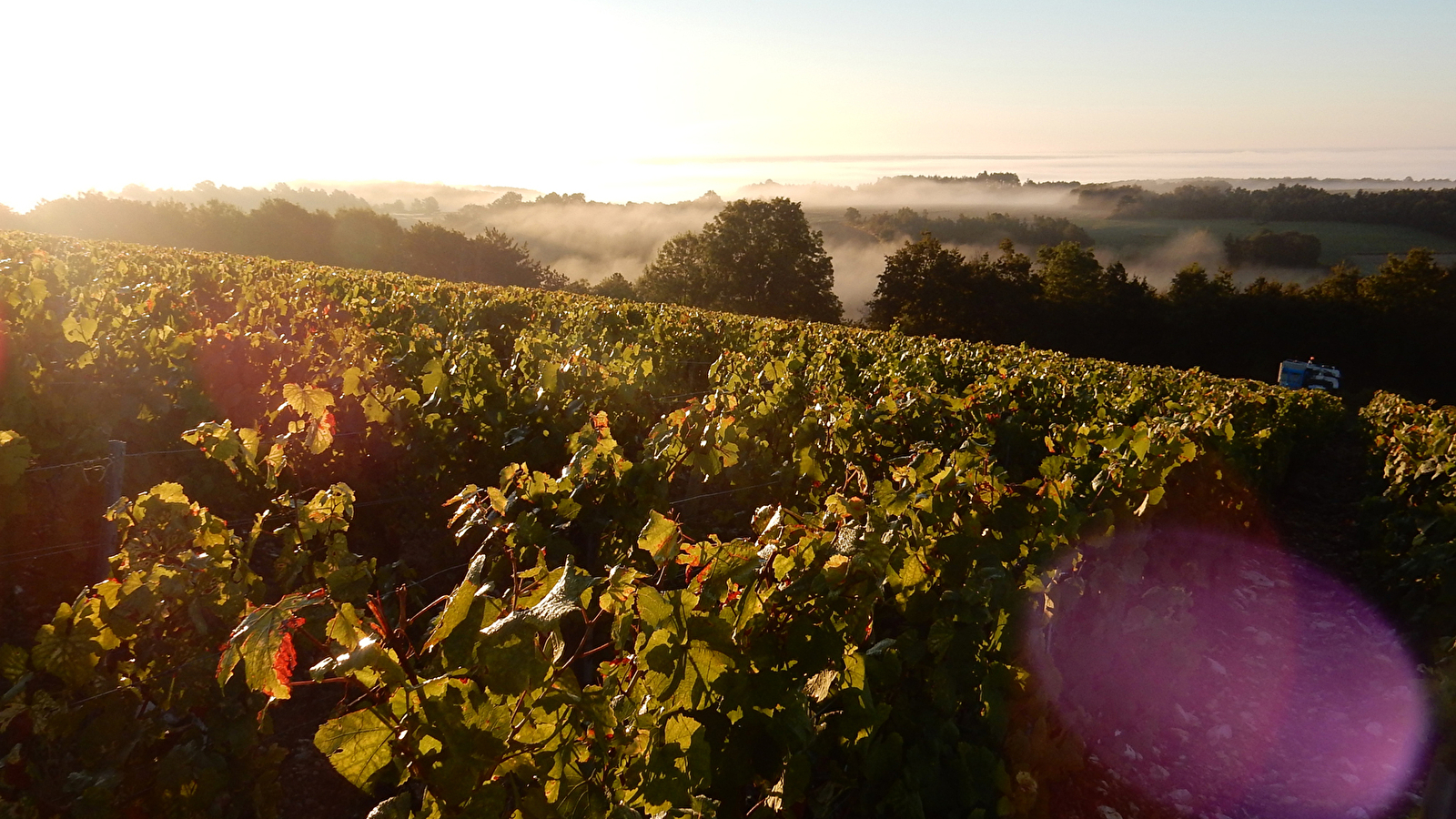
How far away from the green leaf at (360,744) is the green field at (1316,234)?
84168 mm

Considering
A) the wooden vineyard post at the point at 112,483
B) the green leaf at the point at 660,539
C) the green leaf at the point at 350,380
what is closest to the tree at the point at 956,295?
the green leaf at the point at 350,380

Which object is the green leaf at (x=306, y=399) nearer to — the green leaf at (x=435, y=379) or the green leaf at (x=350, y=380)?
the green leaf at (x=350, y=380)

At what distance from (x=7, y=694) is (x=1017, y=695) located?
292 cm

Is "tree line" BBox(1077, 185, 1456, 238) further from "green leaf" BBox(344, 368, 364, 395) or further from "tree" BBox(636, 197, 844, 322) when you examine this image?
"green leaf" BBox(344, 368, 364, 395)

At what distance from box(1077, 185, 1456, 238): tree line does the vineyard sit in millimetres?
95569

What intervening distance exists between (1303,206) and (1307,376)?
68563 mm

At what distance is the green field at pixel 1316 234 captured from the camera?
243 feet

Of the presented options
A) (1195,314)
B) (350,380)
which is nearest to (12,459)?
(350,380)

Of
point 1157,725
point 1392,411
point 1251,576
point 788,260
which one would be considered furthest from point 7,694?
point 788,260

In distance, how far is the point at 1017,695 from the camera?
2617mm

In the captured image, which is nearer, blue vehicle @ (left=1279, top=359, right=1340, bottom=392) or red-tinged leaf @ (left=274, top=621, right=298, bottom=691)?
red-tinged leaf @ (left=274, top=621, right=298, bottom=691)

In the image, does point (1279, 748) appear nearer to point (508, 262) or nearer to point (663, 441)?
point (663, 441)

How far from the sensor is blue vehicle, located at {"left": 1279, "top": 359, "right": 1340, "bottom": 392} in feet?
115

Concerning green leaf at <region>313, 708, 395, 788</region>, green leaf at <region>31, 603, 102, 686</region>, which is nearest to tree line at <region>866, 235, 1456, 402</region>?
green leaf at <region>31, 603, 102, 686</region>
